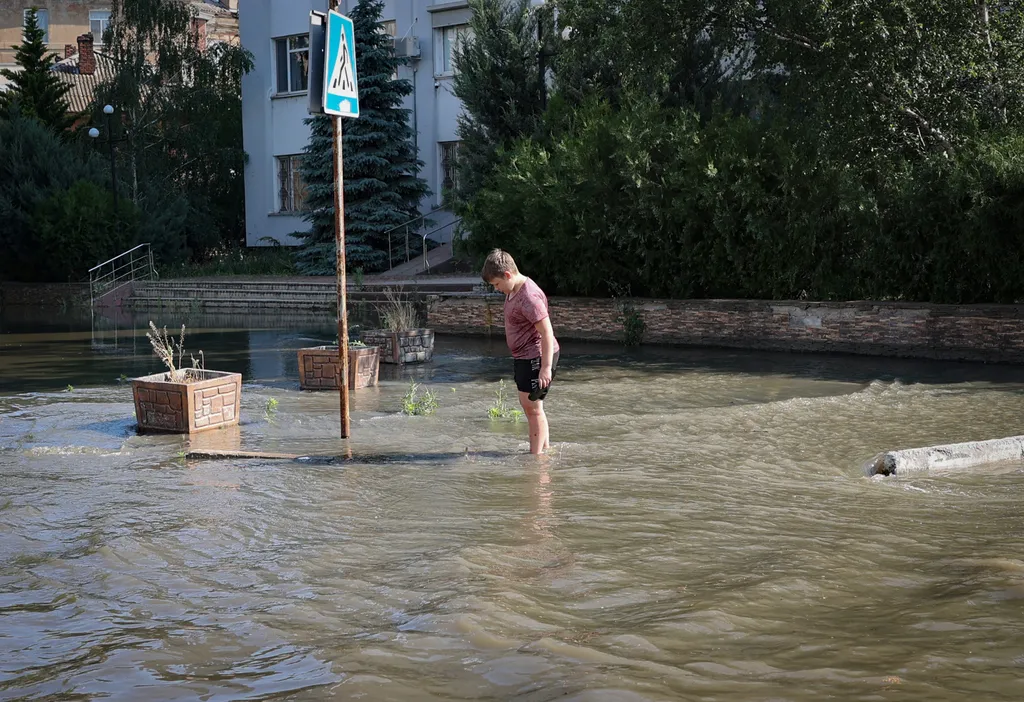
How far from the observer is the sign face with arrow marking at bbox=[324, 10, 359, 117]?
9.07m

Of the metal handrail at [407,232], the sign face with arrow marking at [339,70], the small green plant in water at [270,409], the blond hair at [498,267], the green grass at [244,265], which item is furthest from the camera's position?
the green grass at [244,265]

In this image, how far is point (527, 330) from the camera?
28.7ft

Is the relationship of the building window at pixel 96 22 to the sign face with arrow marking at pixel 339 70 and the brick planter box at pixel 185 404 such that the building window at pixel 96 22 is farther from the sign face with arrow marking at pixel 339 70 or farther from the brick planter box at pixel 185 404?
the sign face with arrow marking at pixel 339 70

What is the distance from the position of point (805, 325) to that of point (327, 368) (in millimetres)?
7892

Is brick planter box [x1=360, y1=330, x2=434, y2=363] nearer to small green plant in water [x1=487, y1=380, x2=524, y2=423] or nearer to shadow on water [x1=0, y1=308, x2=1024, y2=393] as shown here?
shadow on water [x1=0, y1=308, x2=1024, y2=393]

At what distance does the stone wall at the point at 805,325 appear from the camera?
15883mm

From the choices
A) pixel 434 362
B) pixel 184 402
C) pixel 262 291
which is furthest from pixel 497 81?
pixel 184 402

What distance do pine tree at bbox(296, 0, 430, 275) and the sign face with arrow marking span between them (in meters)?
22.5

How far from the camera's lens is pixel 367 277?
30656mm

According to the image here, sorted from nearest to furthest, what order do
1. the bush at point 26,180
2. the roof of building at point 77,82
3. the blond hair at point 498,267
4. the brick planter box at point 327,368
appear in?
the blond hair at point 498,267 → the brick planter box at point 327,368 → the bush at point 26,180 → the roof of building at point 77,82

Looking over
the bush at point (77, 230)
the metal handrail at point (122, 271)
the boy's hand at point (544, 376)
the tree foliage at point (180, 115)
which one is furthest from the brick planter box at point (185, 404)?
the tree foliage at point (180, 115)

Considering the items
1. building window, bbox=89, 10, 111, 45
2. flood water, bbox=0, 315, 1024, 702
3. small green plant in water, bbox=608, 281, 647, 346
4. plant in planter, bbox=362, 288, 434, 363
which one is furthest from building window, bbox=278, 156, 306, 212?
building window, bbox=89, 10, 111, 45

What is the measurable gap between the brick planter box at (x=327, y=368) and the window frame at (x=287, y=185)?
25.4 m

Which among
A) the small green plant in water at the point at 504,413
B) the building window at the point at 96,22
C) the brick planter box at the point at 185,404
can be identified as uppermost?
the building window at the point at 96,22
